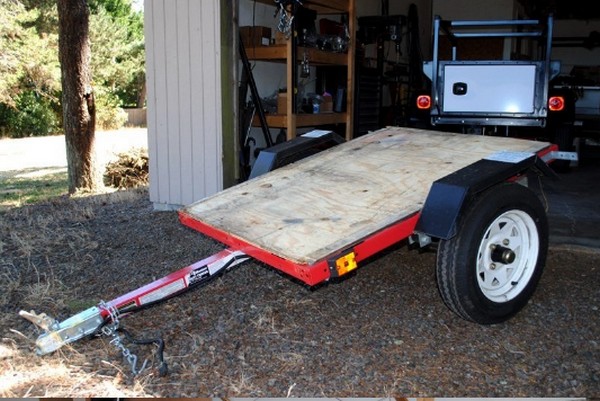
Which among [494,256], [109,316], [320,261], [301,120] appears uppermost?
[301,120]

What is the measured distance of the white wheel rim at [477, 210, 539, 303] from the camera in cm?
347

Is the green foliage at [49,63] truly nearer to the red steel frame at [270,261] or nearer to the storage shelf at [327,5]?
the storage shelf at [327,5]

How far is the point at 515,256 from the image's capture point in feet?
11.7

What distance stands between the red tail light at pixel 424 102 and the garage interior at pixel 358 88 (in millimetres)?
136

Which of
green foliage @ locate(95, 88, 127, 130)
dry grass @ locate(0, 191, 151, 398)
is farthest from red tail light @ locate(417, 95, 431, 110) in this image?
green foliage @ locate(95, 88, 127, 130)

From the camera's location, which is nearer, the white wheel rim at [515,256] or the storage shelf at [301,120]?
the white wheel rim at [515,256]

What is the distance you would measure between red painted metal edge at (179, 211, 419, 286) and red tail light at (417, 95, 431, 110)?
13.4 feet

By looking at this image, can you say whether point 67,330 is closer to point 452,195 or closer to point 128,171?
point 452,195

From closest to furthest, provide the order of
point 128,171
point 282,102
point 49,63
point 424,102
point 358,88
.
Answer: point 282,102 < point 424,102 < point 358,88 < point 128,171 < point 49,63

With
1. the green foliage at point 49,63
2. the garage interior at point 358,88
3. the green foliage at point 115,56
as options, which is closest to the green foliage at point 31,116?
the green foliage at point 49,63

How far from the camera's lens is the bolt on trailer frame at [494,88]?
6.63 meters

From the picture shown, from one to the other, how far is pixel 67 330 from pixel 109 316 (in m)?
0.21

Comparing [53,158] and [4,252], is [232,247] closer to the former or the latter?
[4,252]

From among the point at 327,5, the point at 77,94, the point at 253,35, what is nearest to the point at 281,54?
the point at 253,35
